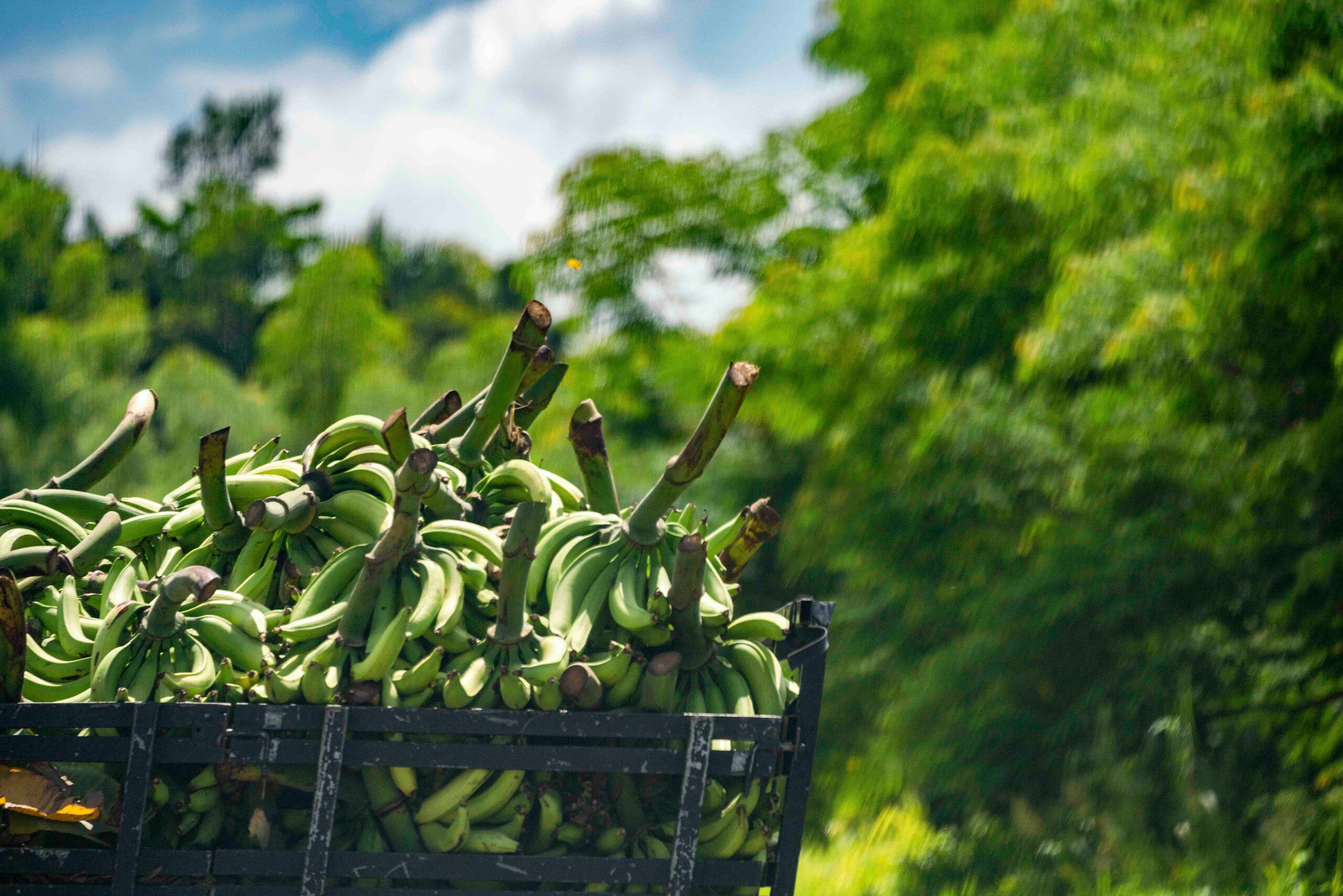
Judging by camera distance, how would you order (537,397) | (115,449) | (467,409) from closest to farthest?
(115,449), (467,409), (537,397)

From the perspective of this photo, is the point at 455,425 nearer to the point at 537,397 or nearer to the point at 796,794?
the point at 537,397

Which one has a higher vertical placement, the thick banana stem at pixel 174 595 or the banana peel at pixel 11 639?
the thick banana stem at pixel 174 595

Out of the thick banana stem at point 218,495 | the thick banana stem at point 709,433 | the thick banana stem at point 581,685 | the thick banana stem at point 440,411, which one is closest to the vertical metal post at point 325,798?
the thick banana stem at point 581,685

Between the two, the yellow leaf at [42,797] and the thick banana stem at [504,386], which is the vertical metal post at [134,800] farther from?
the thick banana stem at [504,386]

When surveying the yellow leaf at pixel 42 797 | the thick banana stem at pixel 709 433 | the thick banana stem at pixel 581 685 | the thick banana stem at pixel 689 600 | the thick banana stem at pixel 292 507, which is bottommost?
the yellow leaf at pixel 42 797

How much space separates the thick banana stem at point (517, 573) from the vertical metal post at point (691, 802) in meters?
0.35

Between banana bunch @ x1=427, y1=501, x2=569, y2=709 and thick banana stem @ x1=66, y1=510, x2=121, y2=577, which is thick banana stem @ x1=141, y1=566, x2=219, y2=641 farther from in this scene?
banana bunch @ x1=427, y1=501, x2=569, y2=709

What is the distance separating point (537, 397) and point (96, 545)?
99cm

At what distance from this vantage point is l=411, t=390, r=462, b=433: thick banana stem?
2807 mm

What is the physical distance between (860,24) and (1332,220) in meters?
6.44

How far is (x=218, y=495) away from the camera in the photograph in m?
2.27

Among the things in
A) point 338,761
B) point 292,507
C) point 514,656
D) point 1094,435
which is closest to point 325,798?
point 338,761

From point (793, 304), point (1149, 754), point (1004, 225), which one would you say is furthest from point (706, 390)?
point (1149, 754)

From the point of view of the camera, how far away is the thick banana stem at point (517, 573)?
202cm
